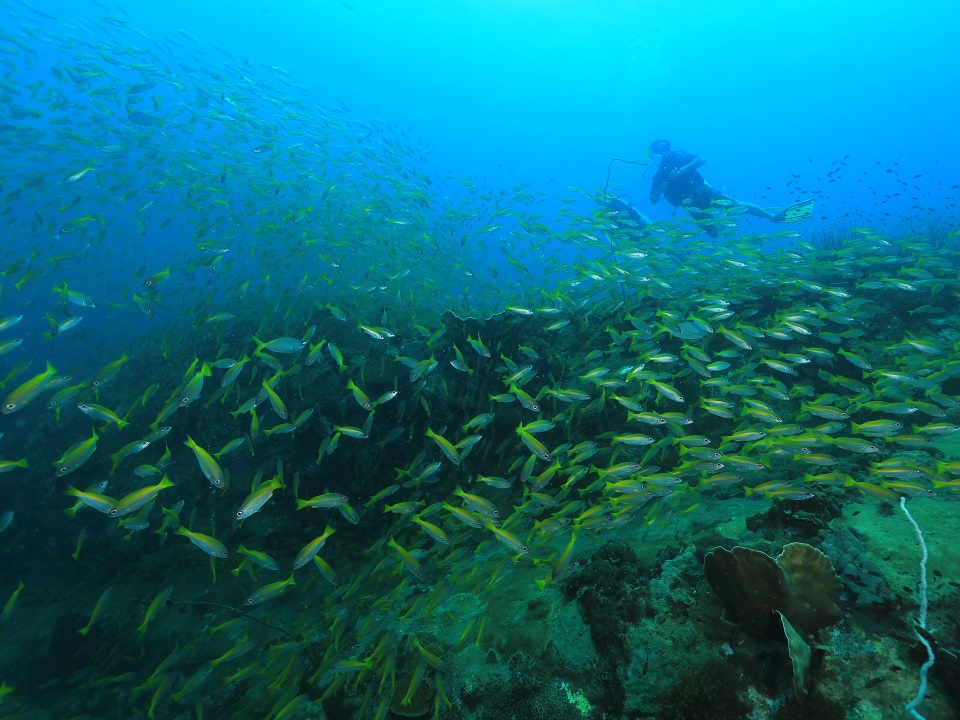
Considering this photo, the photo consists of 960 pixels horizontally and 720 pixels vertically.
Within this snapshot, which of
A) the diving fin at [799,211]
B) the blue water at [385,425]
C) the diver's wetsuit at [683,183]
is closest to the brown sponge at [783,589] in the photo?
the blue water at [385,425]

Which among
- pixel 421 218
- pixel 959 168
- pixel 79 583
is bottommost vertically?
pixel 79 583

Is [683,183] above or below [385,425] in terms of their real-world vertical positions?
above

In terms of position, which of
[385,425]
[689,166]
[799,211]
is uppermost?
[689,166]

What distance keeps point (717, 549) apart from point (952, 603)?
131cm

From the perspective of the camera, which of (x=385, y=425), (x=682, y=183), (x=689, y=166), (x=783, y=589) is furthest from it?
(x=682, y=183)

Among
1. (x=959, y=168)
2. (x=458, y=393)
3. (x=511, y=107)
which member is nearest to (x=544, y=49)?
(x=511, y=107)

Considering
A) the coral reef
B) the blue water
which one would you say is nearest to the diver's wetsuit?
the blue water

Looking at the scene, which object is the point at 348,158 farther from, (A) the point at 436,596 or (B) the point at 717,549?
(B) the point at 717,549

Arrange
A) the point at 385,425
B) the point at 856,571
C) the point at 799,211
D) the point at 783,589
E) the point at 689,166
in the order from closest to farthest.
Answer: the point at 783,589, the point at 856,571, the point at 385,425, the point at 799,211, the point at 689,166

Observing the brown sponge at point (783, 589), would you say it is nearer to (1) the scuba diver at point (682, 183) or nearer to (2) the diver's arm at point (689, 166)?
(1) the scuba diver at point (682, 183)

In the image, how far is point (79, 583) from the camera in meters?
6.27

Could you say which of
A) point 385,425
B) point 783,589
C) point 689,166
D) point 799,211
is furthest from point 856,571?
point 689,166

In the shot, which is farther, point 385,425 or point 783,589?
point 385,425

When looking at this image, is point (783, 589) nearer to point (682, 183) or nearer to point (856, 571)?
point (856, 571)
